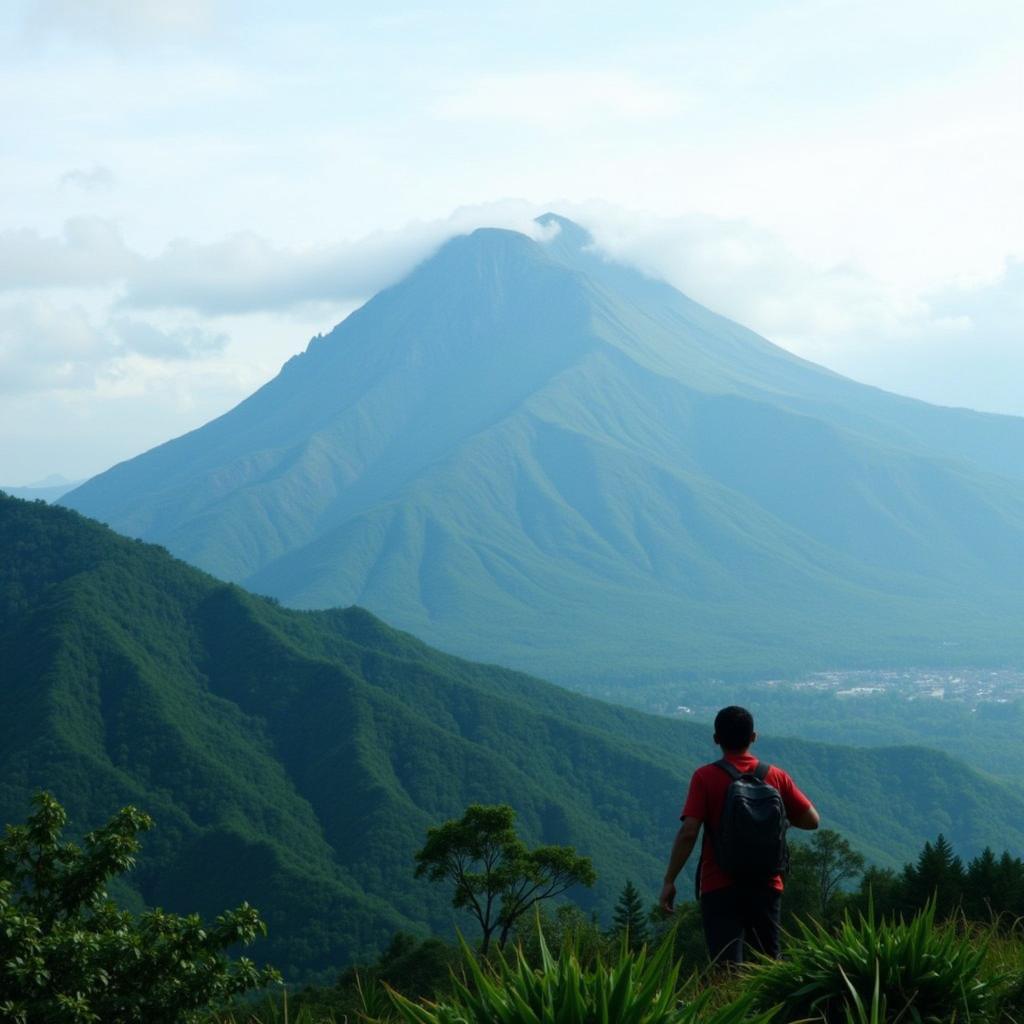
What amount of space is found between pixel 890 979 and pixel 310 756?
10398 cm

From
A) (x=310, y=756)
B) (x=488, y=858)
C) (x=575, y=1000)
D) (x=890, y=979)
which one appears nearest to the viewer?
(x=575, y=1000)

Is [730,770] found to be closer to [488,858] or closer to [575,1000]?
[575,1000]

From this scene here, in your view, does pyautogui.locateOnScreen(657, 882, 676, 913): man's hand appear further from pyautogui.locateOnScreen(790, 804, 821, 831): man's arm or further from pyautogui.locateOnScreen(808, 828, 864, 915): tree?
pyautogui.locateOnScreen(808, 828, 864, 915): tree

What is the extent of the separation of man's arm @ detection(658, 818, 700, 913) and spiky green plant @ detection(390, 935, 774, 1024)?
6.95 feet

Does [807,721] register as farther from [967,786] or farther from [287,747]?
[287,747]

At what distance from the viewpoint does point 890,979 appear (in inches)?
289

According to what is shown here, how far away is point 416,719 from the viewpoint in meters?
113

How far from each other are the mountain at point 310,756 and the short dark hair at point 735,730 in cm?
7016

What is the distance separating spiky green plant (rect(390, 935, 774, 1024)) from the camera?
240 inches

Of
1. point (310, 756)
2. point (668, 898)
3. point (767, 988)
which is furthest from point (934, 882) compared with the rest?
point (310, 756)

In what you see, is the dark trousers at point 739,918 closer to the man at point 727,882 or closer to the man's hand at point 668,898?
the man at point 727,882

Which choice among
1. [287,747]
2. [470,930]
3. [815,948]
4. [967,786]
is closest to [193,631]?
[287,747]

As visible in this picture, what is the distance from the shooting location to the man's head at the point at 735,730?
9.01 meters

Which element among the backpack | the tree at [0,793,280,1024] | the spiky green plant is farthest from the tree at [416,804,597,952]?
the spiky green plant
